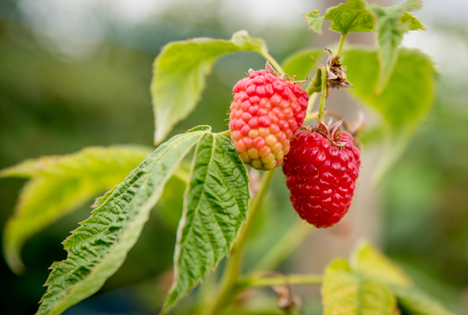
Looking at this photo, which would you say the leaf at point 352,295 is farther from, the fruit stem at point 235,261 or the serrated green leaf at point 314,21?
the serrated green leaf at point 314,21

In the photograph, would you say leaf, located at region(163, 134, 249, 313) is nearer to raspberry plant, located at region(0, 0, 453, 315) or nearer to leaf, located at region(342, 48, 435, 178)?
raspberry plant, located at region(0, 0, 453, 315)

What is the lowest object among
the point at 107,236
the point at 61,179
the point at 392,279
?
the point at 392,279

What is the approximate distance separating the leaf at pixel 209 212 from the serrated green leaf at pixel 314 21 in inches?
6.5

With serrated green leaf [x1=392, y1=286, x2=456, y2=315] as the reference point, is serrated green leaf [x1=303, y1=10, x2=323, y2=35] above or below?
above

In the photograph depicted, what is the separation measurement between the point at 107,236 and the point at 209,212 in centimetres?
11

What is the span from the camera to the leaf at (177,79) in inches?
24.0

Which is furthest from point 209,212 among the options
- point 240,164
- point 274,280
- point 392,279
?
point 392,279

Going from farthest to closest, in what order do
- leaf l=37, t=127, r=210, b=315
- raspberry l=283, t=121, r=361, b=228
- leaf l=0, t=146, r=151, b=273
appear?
1. leaf l=0, t=146, r=151, b=273
2. raspberry l=283, t=121, r=361, b=228
3. leaf l=37, t=127, r=210, b=315

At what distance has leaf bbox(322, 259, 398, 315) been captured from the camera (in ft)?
1.86

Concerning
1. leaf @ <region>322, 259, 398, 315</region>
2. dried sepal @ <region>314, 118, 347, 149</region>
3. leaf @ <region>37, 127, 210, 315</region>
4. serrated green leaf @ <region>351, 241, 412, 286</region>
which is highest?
dried sepal @ <region>314, 118, 347, 149</region>

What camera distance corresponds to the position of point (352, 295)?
596 mm

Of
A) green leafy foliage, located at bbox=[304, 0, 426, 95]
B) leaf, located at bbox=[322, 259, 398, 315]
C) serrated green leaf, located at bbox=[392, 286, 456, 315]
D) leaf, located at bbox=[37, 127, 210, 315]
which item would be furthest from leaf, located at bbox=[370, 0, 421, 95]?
serrated green leaf, located at bbox=[392, 286, 456, 315]

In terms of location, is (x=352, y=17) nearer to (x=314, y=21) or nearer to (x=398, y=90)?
(x=314, y=21)

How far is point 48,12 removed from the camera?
245 centimetres
